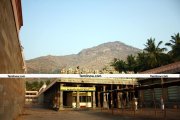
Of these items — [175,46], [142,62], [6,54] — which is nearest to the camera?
[6,54]

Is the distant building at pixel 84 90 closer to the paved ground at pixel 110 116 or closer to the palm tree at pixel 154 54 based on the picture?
the paved ground at pixel 110 116

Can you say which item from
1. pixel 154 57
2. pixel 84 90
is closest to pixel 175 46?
pixel 154 57

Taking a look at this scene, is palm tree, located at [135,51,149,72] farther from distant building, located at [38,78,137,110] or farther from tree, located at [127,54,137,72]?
distant building, located at [38,78,137,110]

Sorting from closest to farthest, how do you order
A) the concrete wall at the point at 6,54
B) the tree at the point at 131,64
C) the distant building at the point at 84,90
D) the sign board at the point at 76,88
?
1. the concrete wall at the point at 6,54
2. the sign board at the point at 76,88
3. the distant building at the point at 84,90
4. the tree at the point at 131,64

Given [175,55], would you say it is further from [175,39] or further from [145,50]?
[145,50]

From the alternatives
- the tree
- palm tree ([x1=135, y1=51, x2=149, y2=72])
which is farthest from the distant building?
the tree

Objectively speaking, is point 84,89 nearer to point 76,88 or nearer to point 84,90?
point 84,90

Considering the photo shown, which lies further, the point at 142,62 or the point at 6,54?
the point at 142,62

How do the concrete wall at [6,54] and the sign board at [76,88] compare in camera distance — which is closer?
the concrete wall at [6,54]

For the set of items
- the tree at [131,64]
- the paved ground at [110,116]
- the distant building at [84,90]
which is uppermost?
the tree at [131,64]

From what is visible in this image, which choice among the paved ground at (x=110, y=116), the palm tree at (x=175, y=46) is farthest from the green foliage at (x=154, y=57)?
the paved ground at (x=110, y=116)

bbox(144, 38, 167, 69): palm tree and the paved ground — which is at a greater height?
bbox(144, 38, 167, 69): palm tree

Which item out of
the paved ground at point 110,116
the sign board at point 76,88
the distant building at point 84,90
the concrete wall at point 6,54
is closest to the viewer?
the concrete wall at point 6,54

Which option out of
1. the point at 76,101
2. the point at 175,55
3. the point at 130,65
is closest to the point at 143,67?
the point at 130,65
